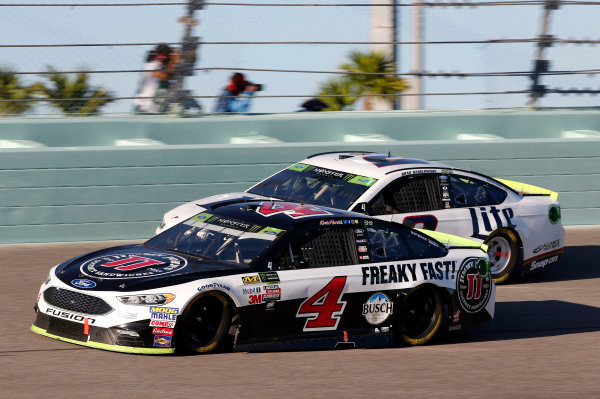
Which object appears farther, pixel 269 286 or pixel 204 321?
pixel 269 286

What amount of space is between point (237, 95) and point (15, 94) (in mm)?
3049

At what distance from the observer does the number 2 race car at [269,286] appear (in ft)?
24.8

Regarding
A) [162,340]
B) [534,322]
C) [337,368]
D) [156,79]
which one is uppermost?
[156,79]

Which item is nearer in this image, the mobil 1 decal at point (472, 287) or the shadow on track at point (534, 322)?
the mobil 1 decal at point (472, 287)

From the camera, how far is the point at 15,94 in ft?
43.7

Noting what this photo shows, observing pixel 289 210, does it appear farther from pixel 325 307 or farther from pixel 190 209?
pixel 190 209

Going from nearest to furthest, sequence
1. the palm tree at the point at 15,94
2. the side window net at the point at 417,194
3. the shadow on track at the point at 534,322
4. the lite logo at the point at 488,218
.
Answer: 1. the shadow on track at the point at 534,322
2. the side window net at the point at 417,194
3. the lite logo at the point at 488,218
4. the palm tree at the point at 15,94

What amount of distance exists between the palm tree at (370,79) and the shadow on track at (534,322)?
5.15m

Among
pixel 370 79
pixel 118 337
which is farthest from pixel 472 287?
pixel 370 79

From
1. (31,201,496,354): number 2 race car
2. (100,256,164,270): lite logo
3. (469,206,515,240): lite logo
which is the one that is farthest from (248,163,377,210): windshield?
(100,256,164,270): lite logo

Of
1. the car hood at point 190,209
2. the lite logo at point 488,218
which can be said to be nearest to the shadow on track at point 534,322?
the lite logo at point 488,218

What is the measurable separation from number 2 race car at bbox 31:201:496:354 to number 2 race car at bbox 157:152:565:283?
1687mm

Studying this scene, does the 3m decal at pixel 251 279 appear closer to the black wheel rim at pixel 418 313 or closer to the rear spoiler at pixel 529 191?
the black wheel rim at pixel 418 313

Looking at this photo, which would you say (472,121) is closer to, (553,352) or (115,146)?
(115,146)
